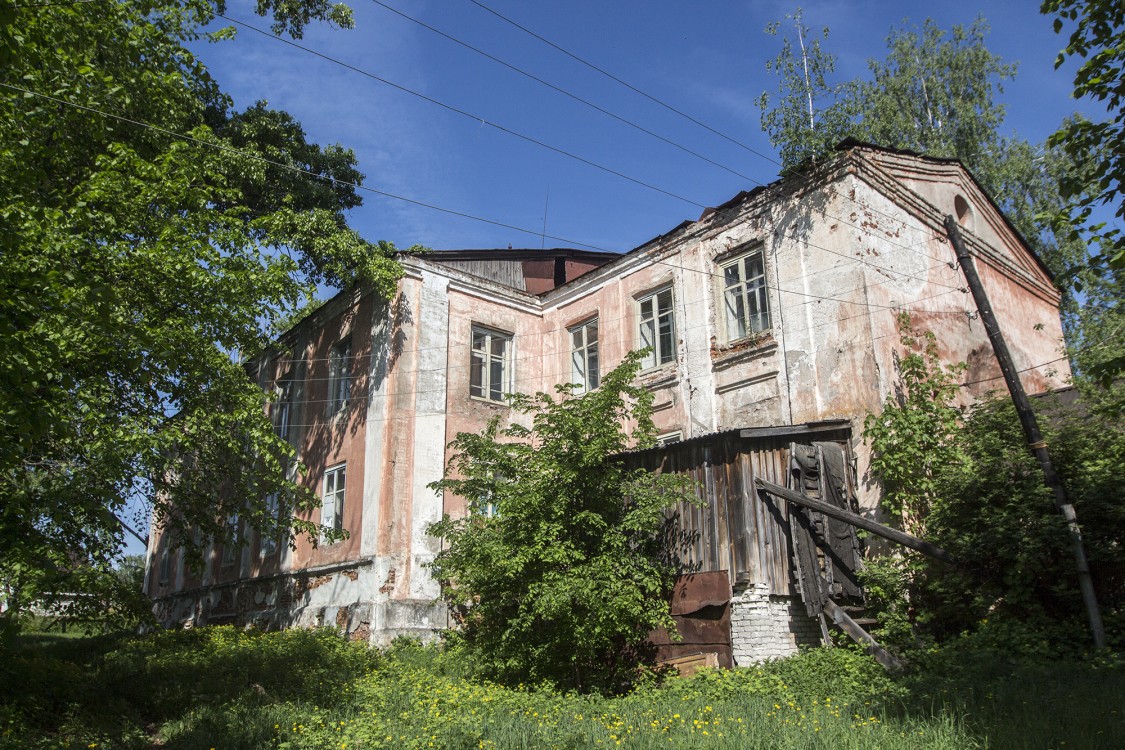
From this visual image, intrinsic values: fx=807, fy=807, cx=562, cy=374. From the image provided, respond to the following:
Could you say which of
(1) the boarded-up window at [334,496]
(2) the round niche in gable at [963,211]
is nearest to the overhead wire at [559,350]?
(1) the boarded-up window at [334,496]

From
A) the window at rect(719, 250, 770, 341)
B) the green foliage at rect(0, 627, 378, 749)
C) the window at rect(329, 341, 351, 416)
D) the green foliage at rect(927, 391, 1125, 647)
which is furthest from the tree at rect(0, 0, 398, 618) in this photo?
the green foliage at rect(927, 391, 1125, 647)

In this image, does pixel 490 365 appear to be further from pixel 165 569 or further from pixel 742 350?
pixel 165 569

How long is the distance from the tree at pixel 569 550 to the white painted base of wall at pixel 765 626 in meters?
1.06

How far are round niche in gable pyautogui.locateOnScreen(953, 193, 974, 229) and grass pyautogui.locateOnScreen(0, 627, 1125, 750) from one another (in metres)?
10.6

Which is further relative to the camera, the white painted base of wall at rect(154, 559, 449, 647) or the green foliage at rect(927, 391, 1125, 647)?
the white painted base of wall at rect(154, 559, 449, 647)

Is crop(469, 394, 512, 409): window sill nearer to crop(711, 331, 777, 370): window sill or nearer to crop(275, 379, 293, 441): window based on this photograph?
crop(711, 331, 777, 370): window sill

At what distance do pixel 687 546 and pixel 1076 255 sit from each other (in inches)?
670

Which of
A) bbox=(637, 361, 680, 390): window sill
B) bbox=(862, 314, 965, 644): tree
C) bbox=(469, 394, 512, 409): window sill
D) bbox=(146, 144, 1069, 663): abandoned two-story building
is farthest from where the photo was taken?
bbox=(469, 394, 512, 409): window sill

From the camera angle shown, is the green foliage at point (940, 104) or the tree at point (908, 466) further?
the green foliage at point (940, 104)

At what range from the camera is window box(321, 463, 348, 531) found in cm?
1789

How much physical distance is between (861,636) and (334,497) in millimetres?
11867

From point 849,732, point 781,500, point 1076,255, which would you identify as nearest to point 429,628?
point 781,500

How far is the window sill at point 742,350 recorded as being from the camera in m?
14.8

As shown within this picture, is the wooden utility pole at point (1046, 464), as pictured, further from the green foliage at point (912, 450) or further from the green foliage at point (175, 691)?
the green foliage at point (175, 691)
